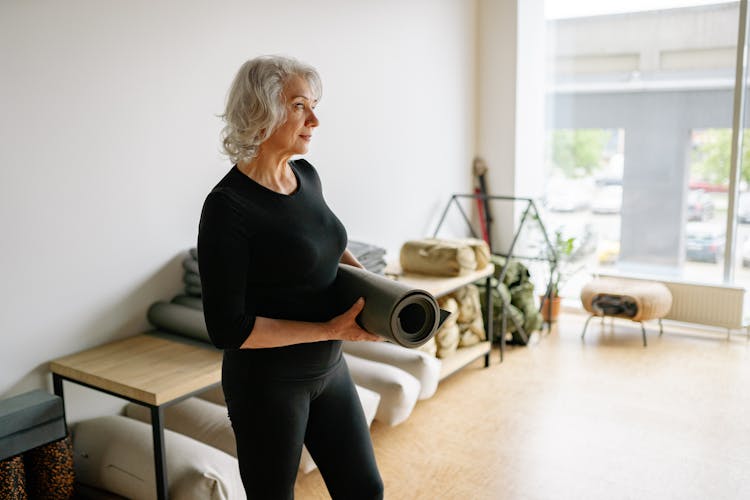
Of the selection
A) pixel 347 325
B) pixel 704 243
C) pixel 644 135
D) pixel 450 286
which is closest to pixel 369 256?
pixel 450 286

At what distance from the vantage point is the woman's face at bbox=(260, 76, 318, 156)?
1.72 metres

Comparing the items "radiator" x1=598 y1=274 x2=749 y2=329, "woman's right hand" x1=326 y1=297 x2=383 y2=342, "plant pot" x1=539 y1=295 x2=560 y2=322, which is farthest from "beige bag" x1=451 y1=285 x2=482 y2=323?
"woman's right hand" x1=326 y1=297 x2=383 y2=342

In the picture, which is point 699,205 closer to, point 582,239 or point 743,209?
point 743,209

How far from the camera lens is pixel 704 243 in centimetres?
489

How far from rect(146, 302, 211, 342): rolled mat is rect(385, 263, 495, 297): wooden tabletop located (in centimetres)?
106

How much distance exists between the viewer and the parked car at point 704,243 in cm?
484

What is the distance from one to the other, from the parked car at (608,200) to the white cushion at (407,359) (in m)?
2.32

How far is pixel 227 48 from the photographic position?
3213 mm

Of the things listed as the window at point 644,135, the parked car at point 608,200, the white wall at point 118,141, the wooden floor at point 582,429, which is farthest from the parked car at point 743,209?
the white wall at point 118,141

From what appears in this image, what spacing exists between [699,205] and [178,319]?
3529mm

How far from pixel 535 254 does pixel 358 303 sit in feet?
12.7

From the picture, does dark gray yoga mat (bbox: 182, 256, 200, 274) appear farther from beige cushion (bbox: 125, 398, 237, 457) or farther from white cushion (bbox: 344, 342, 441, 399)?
white cushion (bbox: 344, 342, 441, 399)

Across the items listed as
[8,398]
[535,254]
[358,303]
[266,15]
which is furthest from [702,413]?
[8,398]

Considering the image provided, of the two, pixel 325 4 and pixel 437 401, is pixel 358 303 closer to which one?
pixel 437 401
